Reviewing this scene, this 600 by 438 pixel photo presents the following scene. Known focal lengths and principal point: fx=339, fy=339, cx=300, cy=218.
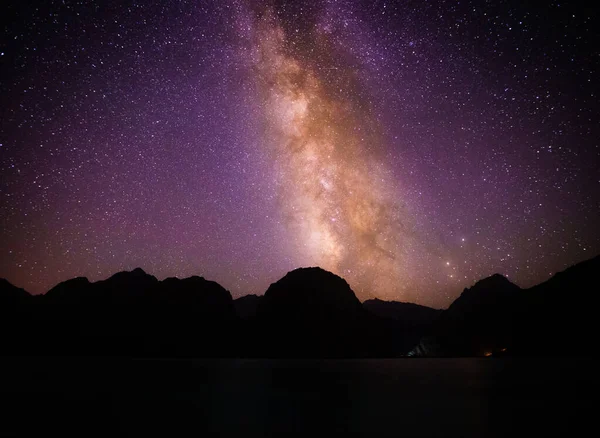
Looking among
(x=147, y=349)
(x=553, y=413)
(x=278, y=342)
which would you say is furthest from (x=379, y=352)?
(x=553, y=413)

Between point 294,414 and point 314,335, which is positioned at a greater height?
point 314,335

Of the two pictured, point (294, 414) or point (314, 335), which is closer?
point (294, 414)

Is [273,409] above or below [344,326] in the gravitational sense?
below

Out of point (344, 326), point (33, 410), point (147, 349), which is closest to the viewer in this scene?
point (33, 410)

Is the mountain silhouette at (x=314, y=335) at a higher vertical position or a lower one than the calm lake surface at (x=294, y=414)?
higher

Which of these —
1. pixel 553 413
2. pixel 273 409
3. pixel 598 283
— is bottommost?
pixel 553 413

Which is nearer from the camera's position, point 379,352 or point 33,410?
point 33,410

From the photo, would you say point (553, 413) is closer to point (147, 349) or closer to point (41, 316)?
point (147, 349)

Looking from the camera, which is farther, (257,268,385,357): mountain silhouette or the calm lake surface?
(257,268,385,357): mountain silhouette

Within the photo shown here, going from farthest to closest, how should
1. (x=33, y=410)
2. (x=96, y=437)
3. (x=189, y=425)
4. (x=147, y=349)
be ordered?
(x=147, y=349) → (x=33, y=410) → (x=189, y=425) → (x=96, y=437)

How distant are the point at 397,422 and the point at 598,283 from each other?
254 m

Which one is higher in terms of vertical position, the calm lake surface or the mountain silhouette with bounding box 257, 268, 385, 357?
the mountain silhouette with bounding box 257, 268, 385, 357

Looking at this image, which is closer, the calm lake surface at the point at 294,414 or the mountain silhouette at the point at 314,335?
the calm lake surface at the point at 294,414

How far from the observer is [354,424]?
528 inches
